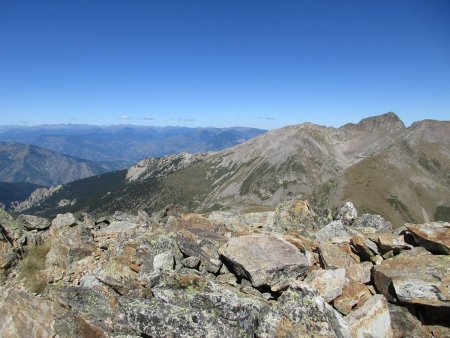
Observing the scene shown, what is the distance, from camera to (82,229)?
25.9 metres

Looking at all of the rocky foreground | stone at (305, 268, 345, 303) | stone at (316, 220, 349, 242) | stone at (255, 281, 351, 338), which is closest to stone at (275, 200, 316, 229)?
stone at (316, 220, 349, 242)

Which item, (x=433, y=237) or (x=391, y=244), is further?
(x=391, y=244)

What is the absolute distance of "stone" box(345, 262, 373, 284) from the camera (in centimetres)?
1770

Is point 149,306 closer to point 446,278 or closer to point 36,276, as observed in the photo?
point 36,276

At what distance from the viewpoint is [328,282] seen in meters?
16.0

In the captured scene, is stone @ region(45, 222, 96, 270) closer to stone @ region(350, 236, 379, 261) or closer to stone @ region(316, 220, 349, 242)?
stone @ region(316, 220, 349, 242)

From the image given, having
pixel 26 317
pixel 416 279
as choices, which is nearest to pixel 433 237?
pixel 416 279

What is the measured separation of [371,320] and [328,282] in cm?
231

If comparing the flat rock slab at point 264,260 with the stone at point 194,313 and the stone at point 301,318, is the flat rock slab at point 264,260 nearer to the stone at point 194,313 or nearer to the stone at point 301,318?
the stone at point 194,313

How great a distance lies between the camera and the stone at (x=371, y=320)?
14.0 metres

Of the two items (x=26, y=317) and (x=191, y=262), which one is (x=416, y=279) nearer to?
(x=191, y=262)

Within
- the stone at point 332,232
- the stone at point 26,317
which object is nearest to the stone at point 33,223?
the stone at point 26,317

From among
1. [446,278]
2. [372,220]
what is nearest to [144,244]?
[446,278]

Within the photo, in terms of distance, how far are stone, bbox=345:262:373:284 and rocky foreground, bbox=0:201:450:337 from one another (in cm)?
6
